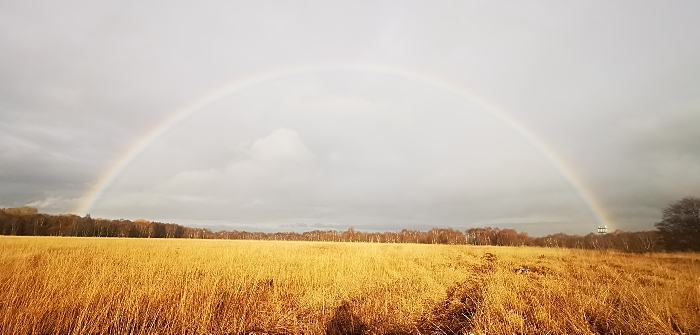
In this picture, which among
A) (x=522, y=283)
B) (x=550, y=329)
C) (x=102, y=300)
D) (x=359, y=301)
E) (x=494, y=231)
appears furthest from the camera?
(x=494, y=231)

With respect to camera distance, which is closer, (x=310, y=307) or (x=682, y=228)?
(x=310, y=307)

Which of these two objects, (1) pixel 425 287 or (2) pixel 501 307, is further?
(1) pixel 425 287

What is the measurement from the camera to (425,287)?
10.8 metres

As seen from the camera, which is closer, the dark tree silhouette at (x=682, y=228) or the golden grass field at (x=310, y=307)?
the golden grass field at (x=310, y=307)

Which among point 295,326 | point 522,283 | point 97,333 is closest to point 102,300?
point 97,333

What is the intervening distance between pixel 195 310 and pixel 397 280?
720 cm

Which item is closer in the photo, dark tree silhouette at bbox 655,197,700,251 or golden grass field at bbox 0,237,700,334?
golden grass field at bbox 0,237,700,334

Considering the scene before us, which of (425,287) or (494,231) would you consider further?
(494,231)

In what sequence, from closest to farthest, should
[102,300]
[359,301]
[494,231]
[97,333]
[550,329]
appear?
[97,333]
[550,329]
[102,300]
[359,301]
[494,231]

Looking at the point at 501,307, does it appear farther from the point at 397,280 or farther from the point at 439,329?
the point at 397,280

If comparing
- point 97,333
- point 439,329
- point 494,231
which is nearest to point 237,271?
point 97,333

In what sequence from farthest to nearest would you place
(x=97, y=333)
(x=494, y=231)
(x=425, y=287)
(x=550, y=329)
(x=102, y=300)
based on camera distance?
(x=494, y=231) → (x=425, y=287) → (x=102, y=300) → (x=550, y=329) → (x=97, y=333)

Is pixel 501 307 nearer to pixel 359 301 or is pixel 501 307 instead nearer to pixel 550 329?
pixel 550 329

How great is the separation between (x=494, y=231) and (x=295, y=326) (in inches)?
4073
